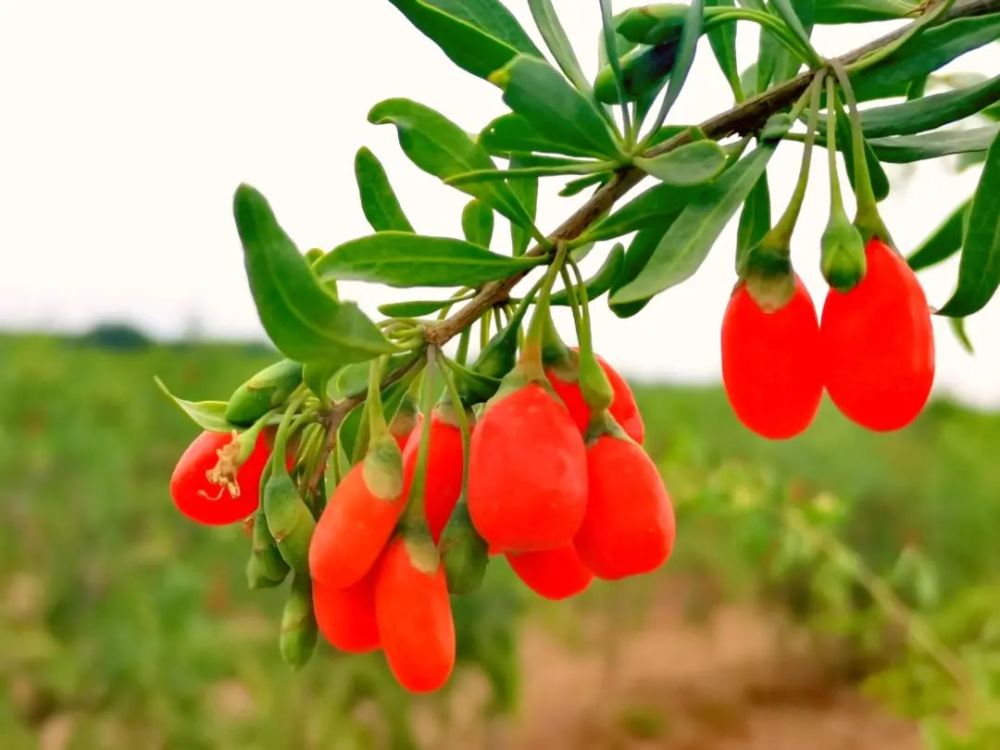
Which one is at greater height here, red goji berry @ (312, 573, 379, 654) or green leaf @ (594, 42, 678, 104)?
green leaf @ (594, 42, 678, 104)

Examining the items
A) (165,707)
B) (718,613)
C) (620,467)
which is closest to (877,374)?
(620,467)

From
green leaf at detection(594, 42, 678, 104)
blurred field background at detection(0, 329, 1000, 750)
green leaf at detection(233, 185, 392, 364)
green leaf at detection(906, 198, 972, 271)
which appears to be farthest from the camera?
blurred field background at detection(0, 329, 1000, 750)

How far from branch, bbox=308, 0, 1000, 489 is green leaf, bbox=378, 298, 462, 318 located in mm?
24

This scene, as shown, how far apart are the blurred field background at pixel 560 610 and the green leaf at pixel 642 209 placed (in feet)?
3.40

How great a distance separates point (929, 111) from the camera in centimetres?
47

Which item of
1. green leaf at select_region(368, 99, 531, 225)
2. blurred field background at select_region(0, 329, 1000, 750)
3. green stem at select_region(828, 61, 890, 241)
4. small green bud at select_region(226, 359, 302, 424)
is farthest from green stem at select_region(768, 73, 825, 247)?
blurred field background at select_region(0, 329, 1000, 750)

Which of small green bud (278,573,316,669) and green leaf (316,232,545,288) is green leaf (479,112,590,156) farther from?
small green bud (278,573,316,669)

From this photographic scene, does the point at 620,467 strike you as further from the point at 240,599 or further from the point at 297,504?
the point at 240,599

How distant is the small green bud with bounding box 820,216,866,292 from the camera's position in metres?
0.40

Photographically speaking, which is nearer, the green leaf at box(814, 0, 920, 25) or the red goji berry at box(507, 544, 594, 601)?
the red goji berry at box(507, 544, 594, 601)

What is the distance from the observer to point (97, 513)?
101 inches

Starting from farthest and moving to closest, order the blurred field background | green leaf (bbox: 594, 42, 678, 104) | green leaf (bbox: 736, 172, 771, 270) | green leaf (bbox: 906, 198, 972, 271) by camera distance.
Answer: the blurred field background, green leaf (bbox: 906, 198, 972, 271), green leaf (bbox: 736, 172, 771, 270), green leaf (bbox: 594, 42, 678, 104)

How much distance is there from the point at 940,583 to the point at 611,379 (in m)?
3.79

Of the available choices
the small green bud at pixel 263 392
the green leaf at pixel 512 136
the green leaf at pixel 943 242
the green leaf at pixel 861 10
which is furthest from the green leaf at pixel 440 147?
the green leaf at pixel 943 242
